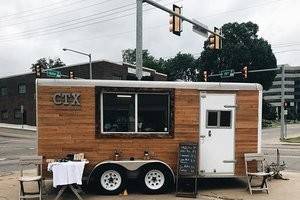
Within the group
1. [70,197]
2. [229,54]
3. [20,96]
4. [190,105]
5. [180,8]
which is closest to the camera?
[70,197]

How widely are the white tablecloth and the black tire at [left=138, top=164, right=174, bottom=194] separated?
176cm

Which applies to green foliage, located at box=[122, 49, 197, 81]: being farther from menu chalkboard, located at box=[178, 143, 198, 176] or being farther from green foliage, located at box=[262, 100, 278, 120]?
menu chalkboard, located at box=[178, 143, 198, 176]

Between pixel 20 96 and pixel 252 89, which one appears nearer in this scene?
pixel 252 89

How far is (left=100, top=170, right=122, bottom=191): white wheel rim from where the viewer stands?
1230 cm

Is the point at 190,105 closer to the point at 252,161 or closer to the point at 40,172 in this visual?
the point at 252,161

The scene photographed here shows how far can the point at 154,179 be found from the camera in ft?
41.1

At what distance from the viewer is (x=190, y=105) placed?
13.0 meters

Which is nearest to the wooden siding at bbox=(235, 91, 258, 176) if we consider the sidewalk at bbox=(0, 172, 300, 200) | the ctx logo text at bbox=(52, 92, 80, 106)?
the sidewalk at bbox=(0, 172, 300, 200)

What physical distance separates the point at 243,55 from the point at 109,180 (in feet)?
224

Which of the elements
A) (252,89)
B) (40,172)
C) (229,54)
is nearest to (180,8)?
(252,89)

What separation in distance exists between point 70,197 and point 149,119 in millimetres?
2876

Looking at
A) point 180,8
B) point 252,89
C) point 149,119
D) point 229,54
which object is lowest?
point 149,119

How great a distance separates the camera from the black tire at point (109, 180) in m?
12.3

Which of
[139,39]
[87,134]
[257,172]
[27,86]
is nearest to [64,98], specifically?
[87,134]
